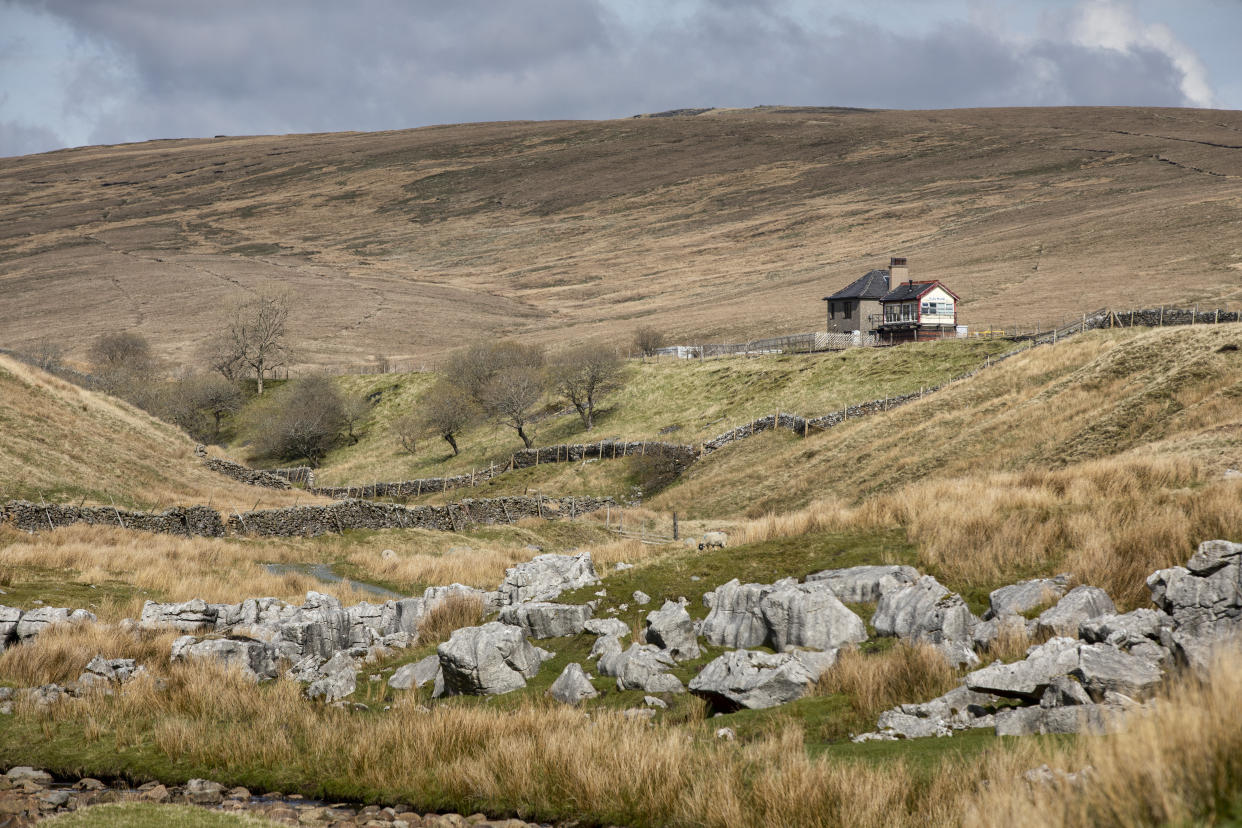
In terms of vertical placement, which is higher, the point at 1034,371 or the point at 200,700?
the point at 1034,371

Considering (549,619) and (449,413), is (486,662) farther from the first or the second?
(449,413)

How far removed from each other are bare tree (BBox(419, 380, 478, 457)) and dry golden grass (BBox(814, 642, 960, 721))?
76312 mm

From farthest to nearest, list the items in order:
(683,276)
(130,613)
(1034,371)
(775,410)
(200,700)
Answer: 1. (683,276)
2. (775,410)
3. (1034,371)
4. (130,613)
5. (200,700)

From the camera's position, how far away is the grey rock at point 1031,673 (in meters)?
9.88

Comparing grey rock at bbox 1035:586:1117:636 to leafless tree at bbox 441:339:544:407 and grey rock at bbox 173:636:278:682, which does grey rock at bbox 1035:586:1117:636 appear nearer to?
grey rock at bbox 173:636:278:682

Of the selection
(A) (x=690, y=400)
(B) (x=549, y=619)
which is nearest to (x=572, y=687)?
(B) (x=549, y=619)

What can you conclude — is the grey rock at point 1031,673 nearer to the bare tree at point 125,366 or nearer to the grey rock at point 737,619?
the grey rock at point 737,619

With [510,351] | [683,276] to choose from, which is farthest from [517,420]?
[683,276]

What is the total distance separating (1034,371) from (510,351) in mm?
56228

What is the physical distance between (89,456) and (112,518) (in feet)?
44.5

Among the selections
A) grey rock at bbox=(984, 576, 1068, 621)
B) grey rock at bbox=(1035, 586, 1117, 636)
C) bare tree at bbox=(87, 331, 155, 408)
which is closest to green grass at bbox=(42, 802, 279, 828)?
grey rock at bbox=(1035, 586, 1117, 636)

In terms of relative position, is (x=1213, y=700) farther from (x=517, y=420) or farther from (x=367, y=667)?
(x=517, y=420)

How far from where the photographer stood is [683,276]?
6673 inches

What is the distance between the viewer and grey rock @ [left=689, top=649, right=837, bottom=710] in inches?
472
